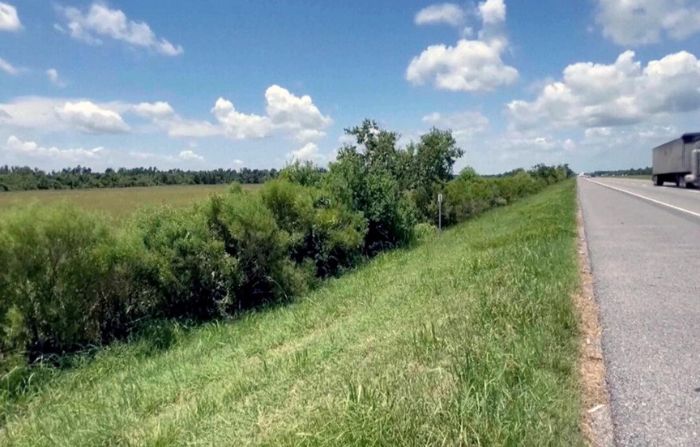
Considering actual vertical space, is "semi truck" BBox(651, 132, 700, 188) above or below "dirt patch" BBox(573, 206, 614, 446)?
above

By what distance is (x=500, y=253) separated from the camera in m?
8.54

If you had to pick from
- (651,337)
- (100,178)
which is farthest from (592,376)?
(100,178)

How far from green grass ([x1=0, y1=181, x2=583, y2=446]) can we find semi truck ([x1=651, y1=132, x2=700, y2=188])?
3098cm

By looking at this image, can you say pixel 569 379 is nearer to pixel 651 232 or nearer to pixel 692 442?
pixel 692 442

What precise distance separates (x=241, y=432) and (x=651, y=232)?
39.2 ft

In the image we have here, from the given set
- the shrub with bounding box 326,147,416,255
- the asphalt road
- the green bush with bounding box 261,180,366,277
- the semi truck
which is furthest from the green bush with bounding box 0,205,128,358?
the semi truck

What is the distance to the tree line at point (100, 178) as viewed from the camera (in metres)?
76.7

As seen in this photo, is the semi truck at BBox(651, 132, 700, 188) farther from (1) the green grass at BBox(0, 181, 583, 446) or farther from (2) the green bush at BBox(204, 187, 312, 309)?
(2) the green bush at BBox(204, 187, 312, 309)

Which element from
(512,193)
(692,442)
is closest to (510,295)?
(692,442)

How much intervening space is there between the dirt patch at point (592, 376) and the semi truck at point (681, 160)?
32525mm

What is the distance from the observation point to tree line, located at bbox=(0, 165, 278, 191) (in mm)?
76688

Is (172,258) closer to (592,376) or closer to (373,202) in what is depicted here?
(592,376)

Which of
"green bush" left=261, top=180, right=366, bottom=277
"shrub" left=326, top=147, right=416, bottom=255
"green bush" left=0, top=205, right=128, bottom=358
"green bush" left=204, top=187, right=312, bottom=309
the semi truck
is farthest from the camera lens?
the semi truck

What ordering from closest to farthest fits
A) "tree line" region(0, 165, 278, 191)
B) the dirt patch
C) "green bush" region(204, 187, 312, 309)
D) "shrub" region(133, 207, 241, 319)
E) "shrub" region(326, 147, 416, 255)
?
the dirt patch, "shrub" region(133, 207, 241, 319), "green bush" region(204, 187, 312, 309), "shrub" region(326, 147, 416, 255), "tree line" region(0, 165, 278, 191)
